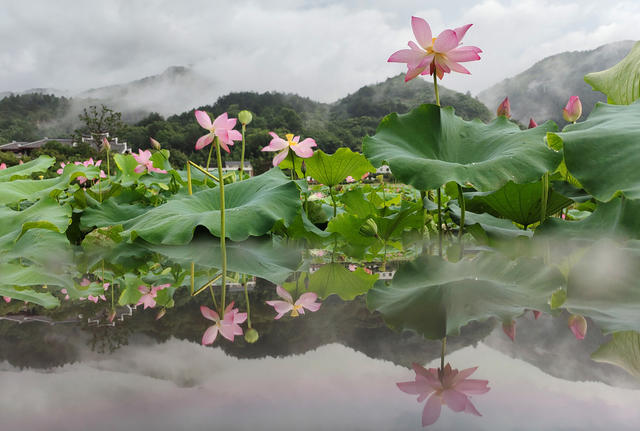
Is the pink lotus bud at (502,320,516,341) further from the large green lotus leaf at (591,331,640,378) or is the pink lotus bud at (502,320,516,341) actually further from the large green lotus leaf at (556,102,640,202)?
the large green lotus leaf at (556,102,640,202)

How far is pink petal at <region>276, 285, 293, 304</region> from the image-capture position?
21.7 inches

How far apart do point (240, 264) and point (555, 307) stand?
0.55 m

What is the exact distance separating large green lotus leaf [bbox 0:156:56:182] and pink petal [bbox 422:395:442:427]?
1812mm

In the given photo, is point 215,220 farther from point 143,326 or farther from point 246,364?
point 246,364

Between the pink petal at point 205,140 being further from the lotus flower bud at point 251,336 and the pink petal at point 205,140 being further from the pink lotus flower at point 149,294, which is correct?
the lotus flower bud at point 251,336

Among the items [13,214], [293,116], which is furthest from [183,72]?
[13,214]

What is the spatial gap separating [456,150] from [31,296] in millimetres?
876

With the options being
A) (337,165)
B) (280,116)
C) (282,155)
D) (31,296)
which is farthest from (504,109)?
(280,116)

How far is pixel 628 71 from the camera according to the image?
117cm

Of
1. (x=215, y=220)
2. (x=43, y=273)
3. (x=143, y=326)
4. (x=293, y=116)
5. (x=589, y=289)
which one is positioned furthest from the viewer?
(x=293, y=116)

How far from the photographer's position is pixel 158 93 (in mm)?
76375

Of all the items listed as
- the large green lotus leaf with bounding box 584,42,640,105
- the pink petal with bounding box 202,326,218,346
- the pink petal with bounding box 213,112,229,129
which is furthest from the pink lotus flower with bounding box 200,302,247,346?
the large green lotus leaf with bounding box 584,42,640,105

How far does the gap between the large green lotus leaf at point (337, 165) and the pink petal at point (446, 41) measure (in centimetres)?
45

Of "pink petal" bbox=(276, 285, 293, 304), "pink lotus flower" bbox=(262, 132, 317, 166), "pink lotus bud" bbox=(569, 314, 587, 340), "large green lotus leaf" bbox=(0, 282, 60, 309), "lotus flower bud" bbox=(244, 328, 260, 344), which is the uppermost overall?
"pink lotus flower" bbox=(262, 132, 317, 166)
